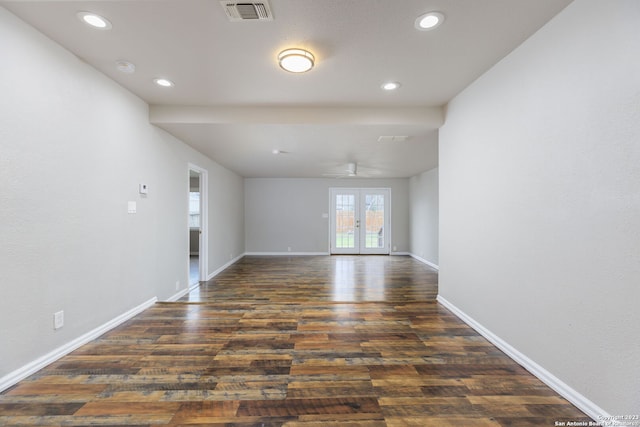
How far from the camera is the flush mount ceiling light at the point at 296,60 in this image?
205 cm

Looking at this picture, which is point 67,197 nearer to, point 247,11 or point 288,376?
point 247,11

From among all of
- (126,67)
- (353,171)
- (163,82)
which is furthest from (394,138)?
(126,67)

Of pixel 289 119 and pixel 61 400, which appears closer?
pixel 61 400

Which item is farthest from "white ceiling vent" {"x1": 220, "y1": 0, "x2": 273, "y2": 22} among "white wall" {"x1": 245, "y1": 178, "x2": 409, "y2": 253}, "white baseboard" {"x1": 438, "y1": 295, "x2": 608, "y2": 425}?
"white wall" {"x1": 245, "y1": 178, "x2": 409, "y2": 253}

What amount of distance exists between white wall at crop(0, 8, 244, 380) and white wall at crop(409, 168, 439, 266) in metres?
5.49

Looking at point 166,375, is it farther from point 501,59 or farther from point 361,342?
point 501,59

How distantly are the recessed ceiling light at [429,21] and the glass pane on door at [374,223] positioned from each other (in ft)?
21.0

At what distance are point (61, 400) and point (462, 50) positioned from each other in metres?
3.62

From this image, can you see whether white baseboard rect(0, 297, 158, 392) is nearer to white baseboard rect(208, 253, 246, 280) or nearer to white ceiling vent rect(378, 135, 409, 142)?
white baseboard rect(208, 253, 246, 280)

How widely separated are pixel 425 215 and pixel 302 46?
5.75 metres

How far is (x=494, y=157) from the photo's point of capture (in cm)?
233

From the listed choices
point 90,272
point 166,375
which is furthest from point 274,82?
point 166,375

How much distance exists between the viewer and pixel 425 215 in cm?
684

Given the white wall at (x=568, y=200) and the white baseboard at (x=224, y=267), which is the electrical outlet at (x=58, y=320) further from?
the white wall at (x=568, y=200)
